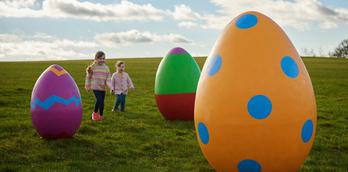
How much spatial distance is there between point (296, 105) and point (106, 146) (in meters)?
4.03

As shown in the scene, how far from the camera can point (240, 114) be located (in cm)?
489

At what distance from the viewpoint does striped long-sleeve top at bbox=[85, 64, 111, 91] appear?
1084cm

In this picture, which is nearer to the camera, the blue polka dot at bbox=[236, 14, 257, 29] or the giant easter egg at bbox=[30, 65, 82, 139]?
the blue polka dot at bbox=[236, 14, 257, 29]

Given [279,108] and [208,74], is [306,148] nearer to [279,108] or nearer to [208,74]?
[279,108]

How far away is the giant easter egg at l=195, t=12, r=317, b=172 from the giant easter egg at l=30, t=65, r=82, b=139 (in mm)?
3645

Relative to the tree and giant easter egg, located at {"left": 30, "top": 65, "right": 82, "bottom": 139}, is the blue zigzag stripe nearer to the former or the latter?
giant easter egg, located at {"left": 30, "top": 65, "right": 82, "bottom": 139}

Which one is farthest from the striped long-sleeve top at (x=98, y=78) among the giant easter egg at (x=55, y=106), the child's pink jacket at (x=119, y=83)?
the giant easter egg at (x=55, y=106)

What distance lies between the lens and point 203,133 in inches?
210

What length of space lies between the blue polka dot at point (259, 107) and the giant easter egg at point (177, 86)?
17.6ft

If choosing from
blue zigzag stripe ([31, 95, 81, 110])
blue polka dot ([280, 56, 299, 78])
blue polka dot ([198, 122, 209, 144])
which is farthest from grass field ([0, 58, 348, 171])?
blue polka dot ([280, 56, 299, 78])

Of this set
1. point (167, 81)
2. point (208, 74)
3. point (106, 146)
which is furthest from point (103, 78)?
point (208, 74)

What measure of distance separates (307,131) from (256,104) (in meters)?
0.83

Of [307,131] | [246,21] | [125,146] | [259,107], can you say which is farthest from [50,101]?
[307,131]

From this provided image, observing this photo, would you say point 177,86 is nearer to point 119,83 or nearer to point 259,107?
→ point 119,83
